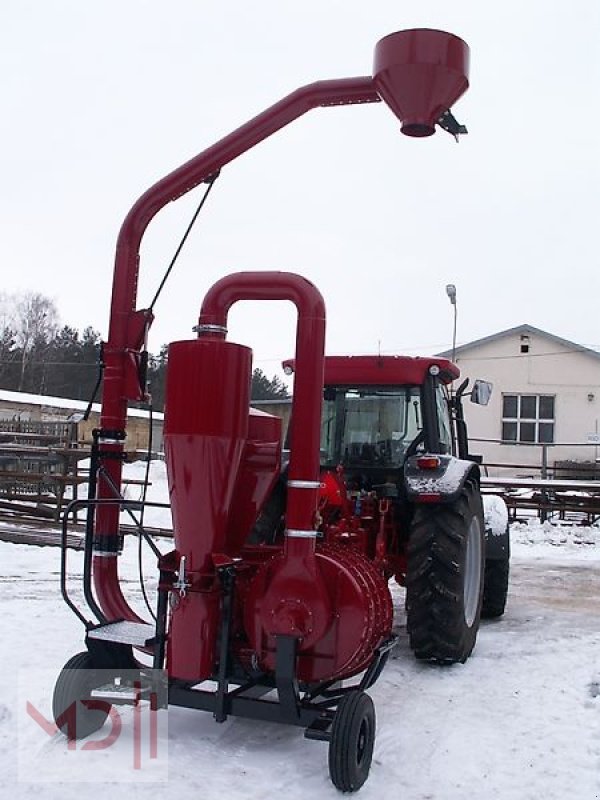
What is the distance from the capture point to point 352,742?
140 inches

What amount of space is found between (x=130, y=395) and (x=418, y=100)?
7.30 ft

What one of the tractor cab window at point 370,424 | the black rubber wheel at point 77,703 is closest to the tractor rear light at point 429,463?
the tractor cab window at point 370,424

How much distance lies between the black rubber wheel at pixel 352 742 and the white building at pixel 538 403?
19036 mm

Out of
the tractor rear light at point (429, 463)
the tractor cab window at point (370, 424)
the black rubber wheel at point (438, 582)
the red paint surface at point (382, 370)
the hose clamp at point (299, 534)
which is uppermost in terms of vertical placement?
the red paint surface at point (382, 370)

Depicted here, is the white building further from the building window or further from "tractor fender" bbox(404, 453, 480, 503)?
"tractor fender" bbox(404, 453, 480, 503)

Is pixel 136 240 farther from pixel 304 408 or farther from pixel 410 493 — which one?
pixel 410 493

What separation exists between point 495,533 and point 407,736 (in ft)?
11.0

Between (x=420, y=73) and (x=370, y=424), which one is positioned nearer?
(x=420, y=73)

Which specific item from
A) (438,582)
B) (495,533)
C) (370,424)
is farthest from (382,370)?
(495,533)

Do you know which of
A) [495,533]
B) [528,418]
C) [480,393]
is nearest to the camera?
[480,393]

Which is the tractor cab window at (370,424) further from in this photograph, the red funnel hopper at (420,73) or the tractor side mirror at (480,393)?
the red funnel hopper at (420,73)

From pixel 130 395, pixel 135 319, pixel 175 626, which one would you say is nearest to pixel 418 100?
pixel 135 319

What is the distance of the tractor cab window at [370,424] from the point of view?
21.2 ft

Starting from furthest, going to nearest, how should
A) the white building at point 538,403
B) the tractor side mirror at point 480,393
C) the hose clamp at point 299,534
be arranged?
the white building at point 538,403 < the tractor side mirror at point 480,393 < the hose clamp at point 299,534
